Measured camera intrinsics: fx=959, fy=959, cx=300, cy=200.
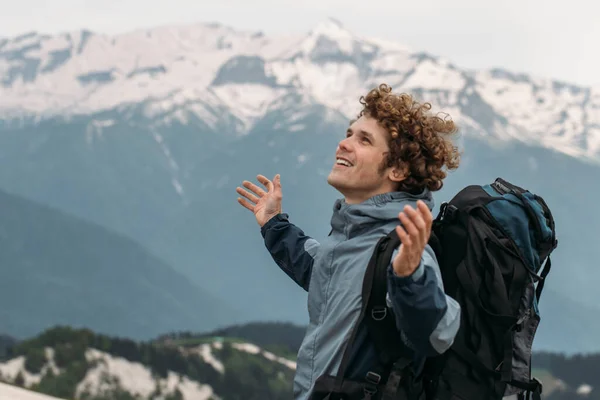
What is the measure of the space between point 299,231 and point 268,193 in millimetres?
364

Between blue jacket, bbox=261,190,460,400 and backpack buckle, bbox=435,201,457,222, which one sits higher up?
backpack buckle, bbox=435,201,457,222

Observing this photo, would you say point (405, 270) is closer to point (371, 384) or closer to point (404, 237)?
point (404, 237)

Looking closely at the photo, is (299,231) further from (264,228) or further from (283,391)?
(283,391)

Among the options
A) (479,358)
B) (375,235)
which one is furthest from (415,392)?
(375,235)

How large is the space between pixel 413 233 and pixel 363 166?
0.77 meters

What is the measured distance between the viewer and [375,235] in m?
3.87

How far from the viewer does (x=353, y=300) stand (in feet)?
12.4

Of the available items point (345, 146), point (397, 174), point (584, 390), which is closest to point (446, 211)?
point (397, 174)

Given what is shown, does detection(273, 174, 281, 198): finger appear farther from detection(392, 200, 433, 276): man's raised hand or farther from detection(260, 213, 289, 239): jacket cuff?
detection(392, 200, 433, 276): man's raised hand

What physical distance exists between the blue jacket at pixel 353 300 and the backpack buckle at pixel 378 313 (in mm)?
39

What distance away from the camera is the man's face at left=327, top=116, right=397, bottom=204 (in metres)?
4.05

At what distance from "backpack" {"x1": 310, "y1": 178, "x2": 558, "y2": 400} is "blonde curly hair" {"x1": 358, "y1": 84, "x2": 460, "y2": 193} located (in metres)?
0.16

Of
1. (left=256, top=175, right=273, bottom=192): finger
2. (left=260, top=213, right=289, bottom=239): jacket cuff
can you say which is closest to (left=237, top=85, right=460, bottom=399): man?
(left=260, top=213, right=289, bottom=239): jacket cuff

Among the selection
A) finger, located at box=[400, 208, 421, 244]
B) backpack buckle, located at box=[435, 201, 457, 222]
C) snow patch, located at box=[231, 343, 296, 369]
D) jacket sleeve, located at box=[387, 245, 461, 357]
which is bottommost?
jacket sleeve, located at box=[387, 245, 461, 357]
